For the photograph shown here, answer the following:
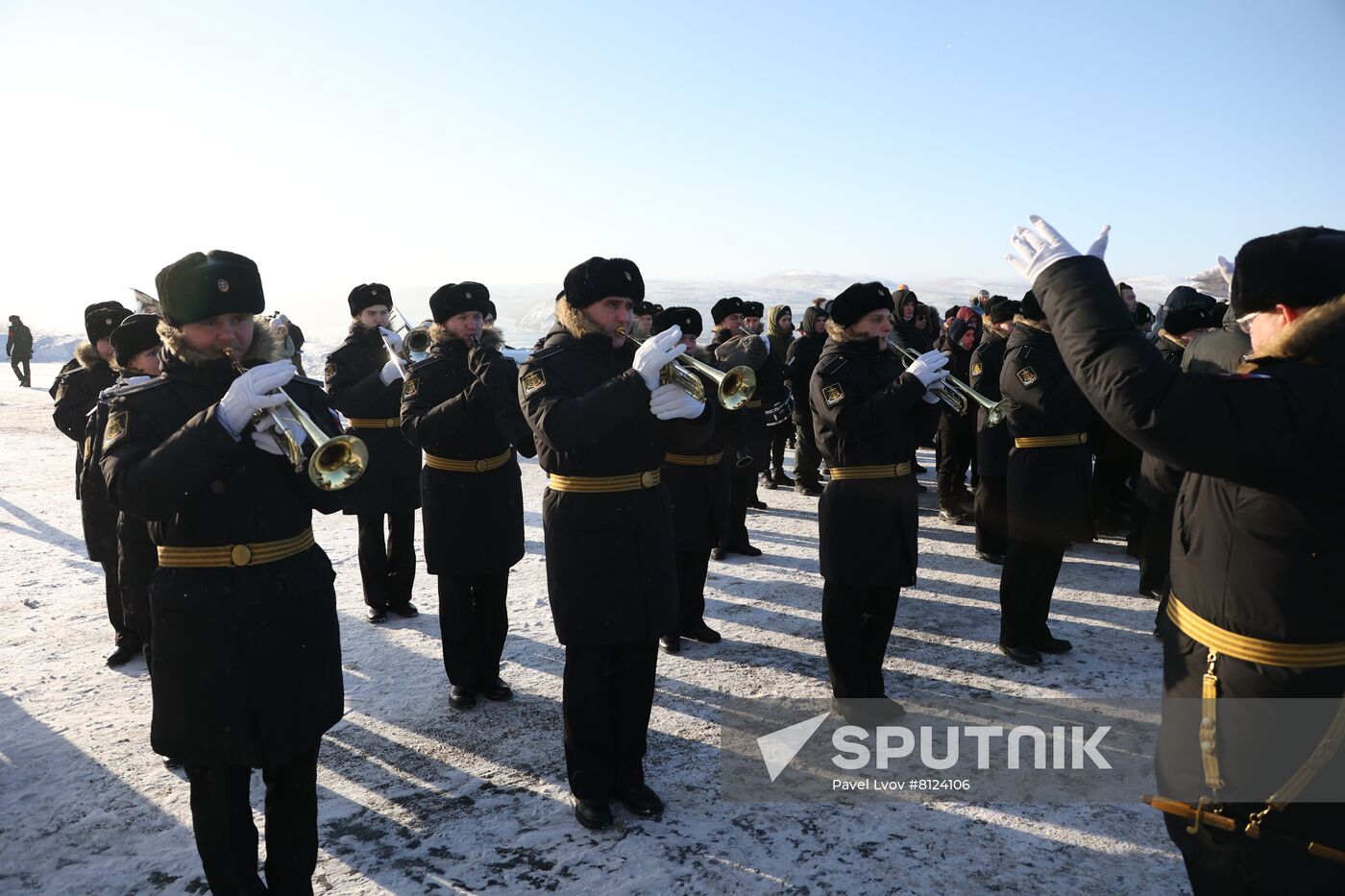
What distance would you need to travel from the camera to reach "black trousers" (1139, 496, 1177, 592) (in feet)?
20.5

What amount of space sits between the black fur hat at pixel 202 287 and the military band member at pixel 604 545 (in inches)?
48.9

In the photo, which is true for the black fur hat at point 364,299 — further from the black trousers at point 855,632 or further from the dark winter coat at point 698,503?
the black trousers at point 855,632

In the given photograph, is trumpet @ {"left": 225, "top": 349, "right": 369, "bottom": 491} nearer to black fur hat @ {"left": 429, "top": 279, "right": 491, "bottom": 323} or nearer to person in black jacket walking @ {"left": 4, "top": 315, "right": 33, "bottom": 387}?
black fur hat @ {"left": 429, "top": 279, "right": 491, "bottom": 323}

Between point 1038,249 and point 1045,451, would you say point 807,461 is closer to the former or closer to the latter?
point 1045,451

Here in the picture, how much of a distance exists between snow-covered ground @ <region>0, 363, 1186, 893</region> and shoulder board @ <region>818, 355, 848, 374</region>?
1956 mm

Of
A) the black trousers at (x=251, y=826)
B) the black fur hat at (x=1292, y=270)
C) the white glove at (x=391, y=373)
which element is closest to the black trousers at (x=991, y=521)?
the white glove at (x=391, y=373)

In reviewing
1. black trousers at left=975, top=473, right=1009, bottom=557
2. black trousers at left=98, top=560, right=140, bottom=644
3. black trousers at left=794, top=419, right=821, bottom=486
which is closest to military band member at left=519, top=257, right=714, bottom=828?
black trousers at left=98, top=560, right=140, bottom=644

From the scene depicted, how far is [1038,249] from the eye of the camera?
7.69 ft

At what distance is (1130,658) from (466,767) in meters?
4.27

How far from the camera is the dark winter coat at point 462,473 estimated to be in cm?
504

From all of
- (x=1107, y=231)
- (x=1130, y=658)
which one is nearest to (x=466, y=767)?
(x=1107, y=231)

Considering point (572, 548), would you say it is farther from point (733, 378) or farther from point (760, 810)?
point (760, 810)

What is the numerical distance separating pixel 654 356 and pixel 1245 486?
2087mm

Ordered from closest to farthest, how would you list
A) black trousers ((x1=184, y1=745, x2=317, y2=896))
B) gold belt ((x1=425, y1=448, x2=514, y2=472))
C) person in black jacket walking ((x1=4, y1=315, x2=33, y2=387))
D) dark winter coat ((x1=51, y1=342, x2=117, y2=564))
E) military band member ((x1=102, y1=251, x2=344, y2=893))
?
military band member ((x1=102, y1=251, x2=344, y2=893))
black trousers ((x1=184, y1=745, x2=317, y2=896))
gold belt ((x1=425, y1=448, x2=514, y2=472))
dark winter coat ((x1=51, y1=342, x2=117, y2=564))
person in black jacket walking ((x1=4, y1=315, x2=33, y2=387))
